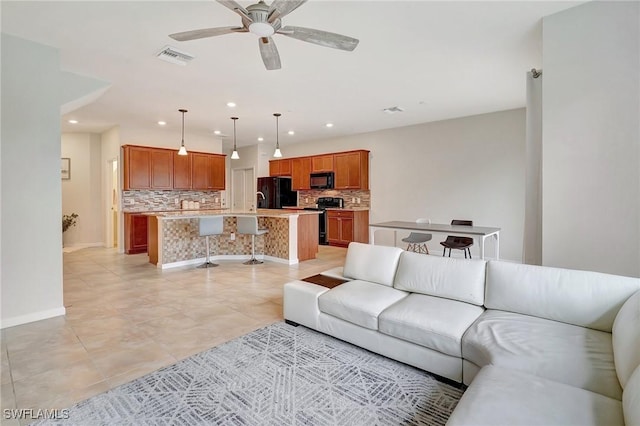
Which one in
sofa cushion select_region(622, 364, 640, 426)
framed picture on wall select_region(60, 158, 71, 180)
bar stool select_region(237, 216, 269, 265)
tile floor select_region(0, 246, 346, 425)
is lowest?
tile floor select_region(0, 246, 346, 425)

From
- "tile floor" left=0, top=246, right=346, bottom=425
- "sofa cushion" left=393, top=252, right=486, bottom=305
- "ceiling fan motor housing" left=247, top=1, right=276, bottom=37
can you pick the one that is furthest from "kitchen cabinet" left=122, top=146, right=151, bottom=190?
"sofa cushion" left=393, top=252, right=486, bottom=305

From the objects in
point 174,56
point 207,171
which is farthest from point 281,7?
point 207,171

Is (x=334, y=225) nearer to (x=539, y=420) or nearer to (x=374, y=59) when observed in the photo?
(x=374, y=59)

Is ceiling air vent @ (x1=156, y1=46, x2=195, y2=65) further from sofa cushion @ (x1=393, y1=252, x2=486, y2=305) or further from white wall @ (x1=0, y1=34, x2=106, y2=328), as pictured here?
sofa cushion @ (x1=393, y1=252, x2=486, y2=305)

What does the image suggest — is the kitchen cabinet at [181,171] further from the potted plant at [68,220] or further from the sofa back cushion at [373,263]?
the sofa back cushion at [373,263]

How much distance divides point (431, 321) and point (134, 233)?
20.9ft

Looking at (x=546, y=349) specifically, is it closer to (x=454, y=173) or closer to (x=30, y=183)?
(x=30, y=183)

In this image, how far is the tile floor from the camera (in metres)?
2.09

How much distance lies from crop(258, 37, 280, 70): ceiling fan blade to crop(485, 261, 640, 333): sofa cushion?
2363 mm

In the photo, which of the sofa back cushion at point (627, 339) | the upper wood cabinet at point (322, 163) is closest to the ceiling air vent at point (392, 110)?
the upper wood cabinet at point (322, 163)

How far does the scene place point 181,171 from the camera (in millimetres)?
7316

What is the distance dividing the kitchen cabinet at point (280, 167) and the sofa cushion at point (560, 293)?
276 inches

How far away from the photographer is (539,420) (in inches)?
47.3

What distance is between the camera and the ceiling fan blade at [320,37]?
88.0 inches
